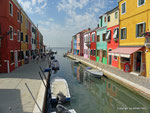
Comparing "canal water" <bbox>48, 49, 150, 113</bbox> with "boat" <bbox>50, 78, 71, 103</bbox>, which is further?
"canal water" <bbox>48, 49, 150, 113</bbox>

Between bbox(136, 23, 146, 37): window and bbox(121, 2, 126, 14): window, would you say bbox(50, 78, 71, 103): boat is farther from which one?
bbox(121, 2, 126, 14): window

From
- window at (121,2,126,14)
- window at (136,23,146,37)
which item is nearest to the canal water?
window at (136,23,146,37)

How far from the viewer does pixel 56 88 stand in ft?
30.8

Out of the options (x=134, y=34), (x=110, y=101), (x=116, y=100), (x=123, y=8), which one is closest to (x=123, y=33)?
(x=134, y=34)

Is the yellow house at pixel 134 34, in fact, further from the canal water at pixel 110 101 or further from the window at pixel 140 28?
the canal water at pixel 110 101

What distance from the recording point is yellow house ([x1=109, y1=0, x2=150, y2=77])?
1166cm

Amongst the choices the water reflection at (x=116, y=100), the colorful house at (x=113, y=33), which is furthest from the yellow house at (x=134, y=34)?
the water reflection at (x=116, y=100)

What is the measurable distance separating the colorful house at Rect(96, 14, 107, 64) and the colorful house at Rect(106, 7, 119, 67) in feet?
5.47

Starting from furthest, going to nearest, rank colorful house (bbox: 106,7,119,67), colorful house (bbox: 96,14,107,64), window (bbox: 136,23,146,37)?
colorful house (bbox: 96,14,107,64), colorful house (bbox: 106,7,119,67), window (bbox: 136,23,146,37)

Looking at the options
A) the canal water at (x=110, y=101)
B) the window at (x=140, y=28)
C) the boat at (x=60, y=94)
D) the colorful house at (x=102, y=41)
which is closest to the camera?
the boat at (x=60, y=94)

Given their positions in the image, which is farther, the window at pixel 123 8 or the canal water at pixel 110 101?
the window at pixel 123 8

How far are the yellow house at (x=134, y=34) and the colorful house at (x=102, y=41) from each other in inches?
232

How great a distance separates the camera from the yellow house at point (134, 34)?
1166 cm

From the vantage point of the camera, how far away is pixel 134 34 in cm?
1338
